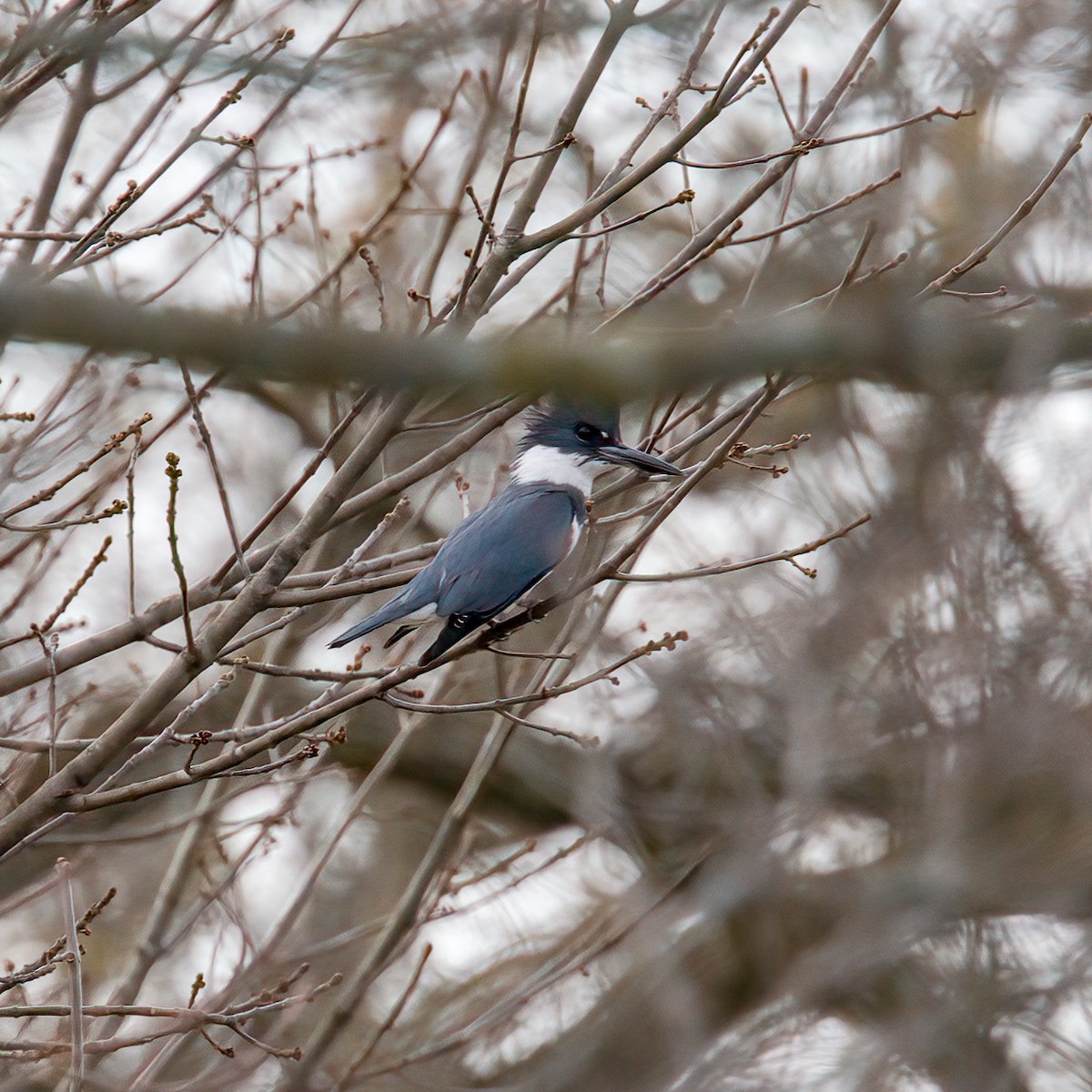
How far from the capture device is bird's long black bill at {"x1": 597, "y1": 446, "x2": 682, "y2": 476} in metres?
3.82

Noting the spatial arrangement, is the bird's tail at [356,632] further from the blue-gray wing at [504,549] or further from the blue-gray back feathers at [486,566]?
the blue-gray wing at [504,549]

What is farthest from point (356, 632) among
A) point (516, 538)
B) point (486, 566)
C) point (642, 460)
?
point (642, 460)

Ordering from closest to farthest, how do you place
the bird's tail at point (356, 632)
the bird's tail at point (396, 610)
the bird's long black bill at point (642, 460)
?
1. the bird's long black bill at point (642, 460)
2. the bird's tail at point (356, 632)
3. the bird's tail at point (396, 610)

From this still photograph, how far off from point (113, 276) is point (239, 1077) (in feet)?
8.29

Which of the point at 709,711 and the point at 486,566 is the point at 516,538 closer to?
the point at 486,566

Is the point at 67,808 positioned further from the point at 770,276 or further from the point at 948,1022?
the point at 770,276

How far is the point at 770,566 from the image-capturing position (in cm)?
697

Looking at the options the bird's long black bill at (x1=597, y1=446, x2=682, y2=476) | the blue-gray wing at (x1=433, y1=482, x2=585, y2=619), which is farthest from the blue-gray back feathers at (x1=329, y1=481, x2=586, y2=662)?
the bird's long black bill at (x1=597, y1=446, x2=682, y2=476)

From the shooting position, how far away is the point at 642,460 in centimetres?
396

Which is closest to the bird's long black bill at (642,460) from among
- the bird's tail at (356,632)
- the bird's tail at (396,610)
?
the bird's tail at (396,610)

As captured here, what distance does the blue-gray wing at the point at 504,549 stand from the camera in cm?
401

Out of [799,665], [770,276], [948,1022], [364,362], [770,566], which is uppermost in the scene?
[770,276]

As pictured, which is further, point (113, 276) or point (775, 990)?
point (775, 990)

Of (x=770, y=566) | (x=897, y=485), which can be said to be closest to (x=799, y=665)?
(x=770, y=566)
